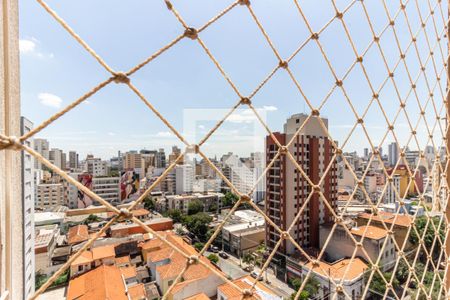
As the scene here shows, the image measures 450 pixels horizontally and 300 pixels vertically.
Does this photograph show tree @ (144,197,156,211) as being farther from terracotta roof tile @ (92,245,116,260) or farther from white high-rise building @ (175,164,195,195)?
terracotta roof tile @ (92,245,116,260)

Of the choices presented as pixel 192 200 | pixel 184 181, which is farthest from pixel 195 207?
pixel 184 181

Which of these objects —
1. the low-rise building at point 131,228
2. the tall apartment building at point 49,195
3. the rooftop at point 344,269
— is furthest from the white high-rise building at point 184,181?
the rooftop at point 344,269

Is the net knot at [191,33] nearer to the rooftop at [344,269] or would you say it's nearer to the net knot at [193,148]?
the net knot at [193,148]

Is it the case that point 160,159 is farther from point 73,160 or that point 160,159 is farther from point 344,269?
point 344,269

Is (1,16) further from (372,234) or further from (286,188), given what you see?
(372,234)

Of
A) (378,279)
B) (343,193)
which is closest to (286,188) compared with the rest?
(378,279)

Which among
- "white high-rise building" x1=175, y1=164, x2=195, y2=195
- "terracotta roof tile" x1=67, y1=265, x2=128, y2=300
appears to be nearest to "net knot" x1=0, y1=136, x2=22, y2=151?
"terracotta roof tile" x1=67, y1=265, x2=128, y2=300
